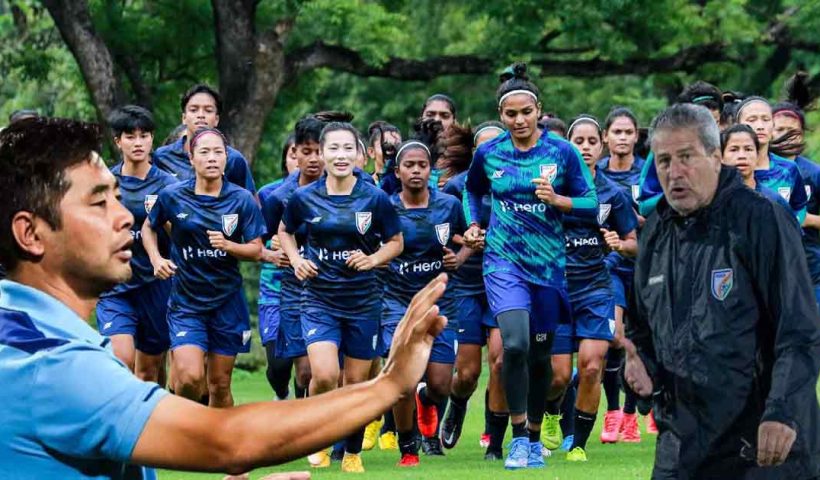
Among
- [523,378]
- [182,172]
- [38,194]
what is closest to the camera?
[38,194]

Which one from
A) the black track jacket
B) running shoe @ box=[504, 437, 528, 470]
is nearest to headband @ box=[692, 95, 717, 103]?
running shoe @ box=[504, 437, 528, 470]

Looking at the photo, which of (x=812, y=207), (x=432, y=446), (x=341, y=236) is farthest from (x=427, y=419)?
(x=812, y=207)

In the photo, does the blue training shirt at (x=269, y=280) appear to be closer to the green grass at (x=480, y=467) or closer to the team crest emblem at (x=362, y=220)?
the green grass at (x=480, y=467)

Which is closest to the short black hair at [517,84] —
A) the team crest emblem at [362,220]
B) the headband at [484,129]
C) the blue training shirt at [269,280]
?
the team crest emblem at [362,220]

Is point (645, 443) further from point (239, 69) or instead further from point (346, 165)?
point (239, 69)

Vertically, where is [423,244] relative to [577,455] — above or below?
above

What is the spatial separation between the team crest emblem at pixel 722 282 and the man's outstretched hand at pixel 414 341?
2.75m

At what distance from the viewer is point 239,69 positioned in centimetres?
2467

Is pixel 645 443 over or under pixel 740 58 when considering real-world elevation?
under

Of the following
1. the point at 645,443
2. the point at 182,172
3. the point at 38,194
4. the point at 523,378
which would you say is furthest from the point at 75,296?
the point at 645,443

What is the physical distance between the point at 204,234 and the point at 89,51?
12328 mm

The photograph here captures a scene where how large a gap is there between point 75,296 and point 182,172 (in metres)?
10.2

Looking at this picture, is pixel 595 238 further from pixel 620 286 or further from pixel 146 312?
pixel 146 312

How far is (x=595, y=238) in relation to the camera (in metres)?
13.6
